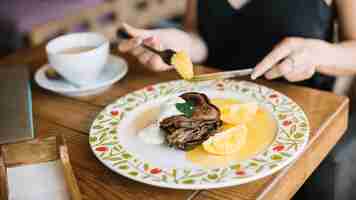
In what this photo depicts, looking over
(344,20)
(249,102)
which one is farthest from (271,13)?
(249,102)

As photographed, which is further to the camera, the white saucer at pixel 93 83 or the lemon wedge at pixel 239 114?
the white saucer at pixel 93 83

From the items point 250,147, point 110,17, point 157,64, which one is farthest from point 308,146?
point 110,17

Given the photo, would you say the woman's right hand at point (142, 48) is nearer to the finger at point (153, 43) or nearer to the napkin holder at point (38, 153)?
the finger at point (153, 43)

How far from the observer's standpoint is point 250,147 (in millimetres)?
901

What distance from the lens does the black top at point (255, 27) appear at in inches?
53.8

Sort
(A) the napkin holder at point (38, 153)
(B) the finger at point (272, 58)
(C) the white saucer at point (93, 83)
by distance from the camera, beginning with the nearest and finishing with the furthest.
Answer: (A) the napkin holder at point (38, 153), (B) the finger at point (272, 58), (C) the white saucer at point (93, 83)

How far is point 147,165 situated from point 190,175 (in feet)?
0.27

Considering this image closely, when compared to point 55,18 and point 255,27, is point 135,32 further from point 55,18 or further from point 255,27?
point 55,18

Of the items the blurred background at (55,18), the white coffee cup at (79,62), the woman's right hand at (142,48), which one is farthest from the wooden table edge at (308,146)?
the blurred background at (55,18)

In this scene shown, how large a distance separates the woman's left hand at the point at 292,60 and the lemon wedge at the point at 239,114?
95mm

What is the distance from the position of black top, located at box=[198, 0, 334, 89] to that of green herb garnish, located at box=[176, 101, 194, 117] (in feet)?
1.77

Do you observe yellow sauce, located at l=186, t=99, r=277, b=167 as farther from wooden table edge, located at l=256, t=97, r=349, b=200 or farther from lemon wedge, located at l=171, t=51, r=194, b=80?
lemon wedge, located at l=171, t=51, r=194, b=80

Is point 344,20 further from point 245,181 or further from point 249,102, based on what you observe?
point 245,181

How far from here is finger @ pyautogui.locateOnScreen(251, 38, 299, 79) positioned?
3.46ft
